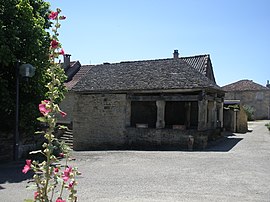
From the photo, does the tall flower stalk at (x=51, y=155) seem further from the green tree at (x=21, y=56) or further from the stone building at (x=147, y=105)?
the stone building at (x=147, y=105)

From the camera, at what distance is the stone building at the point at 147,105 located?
14898mm

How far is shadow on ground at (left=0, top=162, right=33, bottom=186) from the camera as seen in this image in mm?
7527

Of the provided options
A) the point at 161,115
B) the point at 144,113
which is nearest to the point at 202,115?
the point at 161,115

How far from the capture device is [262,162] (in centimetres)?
1032

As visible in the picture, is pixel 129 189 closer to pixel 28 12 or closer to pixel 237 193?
pixel 237 193

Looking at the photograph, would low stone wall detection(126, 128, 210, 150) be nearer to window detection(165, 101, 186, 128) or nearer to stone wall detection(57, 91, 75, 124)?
window detection(165, 101, 186, 128)

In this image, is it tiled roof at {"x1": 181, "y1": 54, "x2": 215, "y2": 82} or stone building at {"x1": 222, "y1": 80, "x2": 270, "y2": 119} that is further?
stone building at {"x1": 222, "y1": 80, "x2": 270, "y2": 119}

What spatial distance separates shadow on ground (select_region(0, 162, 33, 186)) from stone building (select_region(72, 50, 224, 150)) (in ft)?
24.8

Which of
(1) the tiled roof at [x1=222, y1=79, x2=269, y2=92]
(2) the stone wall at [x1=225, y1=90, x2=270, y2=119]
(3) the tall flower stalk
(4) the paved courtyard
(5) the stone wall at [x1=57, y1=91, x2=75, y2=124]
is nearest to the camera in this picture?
(3) the tall flower stalk

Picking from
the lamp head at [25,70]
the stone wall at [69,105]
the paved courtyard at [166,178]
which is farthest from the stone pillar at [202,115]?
the stone wall at [69,105]

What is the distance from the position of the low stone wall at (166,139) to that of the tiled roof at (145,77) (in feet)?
7.54

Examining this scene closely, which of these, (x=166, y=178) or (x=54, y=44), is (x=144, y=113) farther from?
(x=54, y=44)

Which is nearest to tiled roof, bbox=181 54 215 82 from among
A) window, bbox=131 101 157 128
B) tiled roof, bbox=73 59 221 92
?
tiled roof, bbox=73 59 221 92

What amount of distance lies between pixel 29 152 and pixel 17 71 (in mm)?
3561
